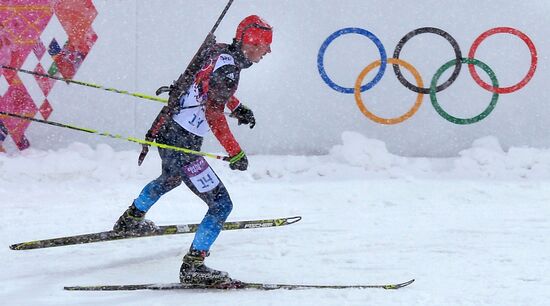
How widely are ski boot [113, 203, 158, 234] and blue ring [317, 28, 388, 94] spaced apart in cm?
436

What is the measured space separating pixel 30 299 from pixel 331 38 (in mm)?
5949

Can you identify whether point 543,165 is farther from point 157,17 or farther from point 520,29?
point 157,17

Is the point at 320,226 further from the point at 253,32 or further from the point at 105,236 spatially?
the point at 253,32

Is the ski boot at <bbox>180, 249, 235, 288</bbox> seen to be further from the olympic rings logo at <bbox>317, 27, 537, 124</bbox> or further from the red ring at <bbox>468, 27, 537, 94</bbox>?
the red ring at <bbox>468, 27, 537, 94</bbox>

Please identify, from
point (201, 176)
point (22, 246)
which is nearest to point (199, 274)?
point (201, 176)

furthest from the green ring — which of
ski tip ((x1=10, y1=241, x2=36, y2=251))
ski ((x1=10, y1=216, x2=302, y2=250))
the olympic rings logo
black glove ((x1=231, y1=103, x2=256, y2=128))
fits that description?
ski tip ((x1=10, y1=241, x2=36, y2=251))

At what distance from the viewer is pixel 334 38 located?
33.6 ft

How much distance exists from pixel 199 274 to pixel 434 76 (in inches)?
224

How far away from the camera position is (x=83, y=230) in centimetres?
742

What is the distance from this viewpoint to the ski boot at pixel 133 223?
6.43m

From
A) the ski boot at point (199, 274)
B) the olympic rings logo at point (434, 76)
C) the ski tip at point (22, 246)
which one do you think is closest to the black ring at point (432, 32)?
the olympic rings logo at point (434, 76)

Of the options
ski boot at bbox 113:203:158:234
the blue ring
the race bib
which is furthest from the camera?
the blue ring

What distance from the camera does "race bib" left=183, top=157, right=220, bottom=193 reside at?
5.68m

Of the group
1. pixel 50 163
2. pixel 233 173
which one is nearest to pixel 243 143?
pixel 233 173
